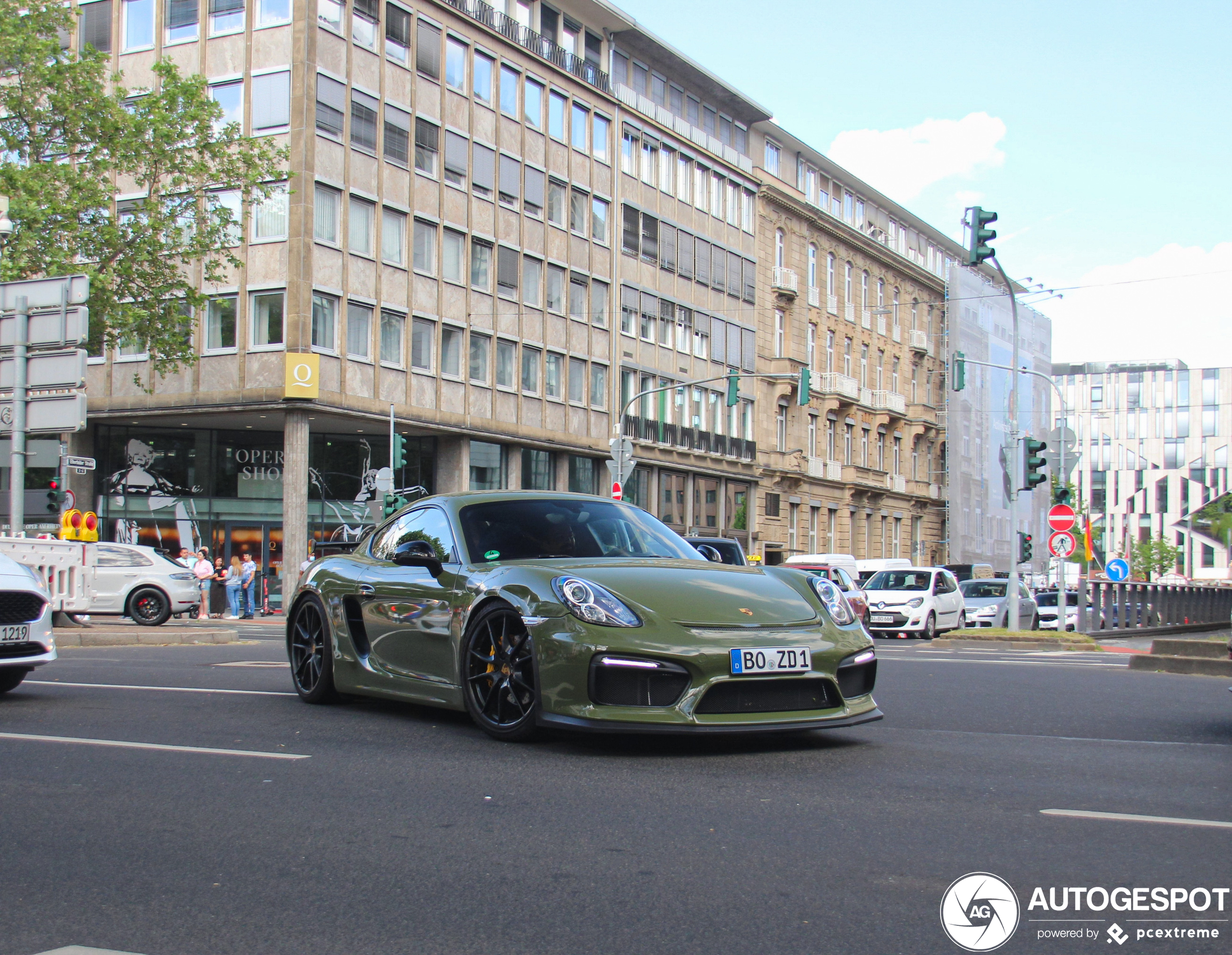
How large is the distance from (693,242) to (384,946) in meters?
51.8

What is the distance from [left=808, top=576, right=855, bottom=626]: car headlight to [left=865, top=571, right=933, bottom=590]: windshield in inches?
987

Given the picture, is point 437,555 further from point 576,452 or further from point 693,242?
point 693,242

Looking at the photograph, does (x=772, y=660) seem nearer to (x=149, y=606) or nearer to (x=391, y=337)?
(x=149, y=606)

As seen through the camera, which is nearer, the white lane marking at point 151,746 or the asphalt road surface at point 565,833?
the asphalt road surface at point 565,833

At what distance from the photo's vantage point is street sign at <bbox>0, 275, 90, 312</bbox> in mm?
19156

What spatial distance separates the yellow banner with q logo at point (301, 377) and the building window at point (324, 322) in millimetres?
489

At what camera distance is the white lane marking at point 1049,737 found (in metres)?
7.63

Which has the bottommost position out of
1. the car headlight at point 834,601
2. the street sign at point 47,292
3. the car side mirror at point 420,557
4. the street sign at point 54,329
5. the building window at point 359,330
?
the car headlight at point 834,601


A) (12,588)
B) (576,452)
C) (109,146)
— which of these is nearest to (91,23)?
(109,146)

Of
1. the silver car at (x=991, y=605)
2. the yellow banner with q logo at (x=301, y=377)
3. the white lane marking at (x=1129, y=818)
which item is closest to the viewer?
the white lane marking at (x=1129, y=818)

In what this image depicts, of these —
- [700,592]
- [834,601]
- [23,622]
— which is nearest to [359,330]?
[23,622]

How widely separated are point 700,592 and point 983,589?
31.3 metres

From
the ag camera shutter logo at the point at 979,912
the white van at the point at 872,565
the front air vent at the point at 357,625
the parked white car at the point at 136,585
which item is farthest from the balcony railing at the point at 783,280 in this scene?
the ag camera shutter logo at the point at 979,912

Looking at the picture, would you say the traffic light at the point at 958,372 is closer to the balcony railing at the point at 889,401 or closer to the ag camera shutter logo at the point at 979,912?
the balcony railing at the point at 889,401
